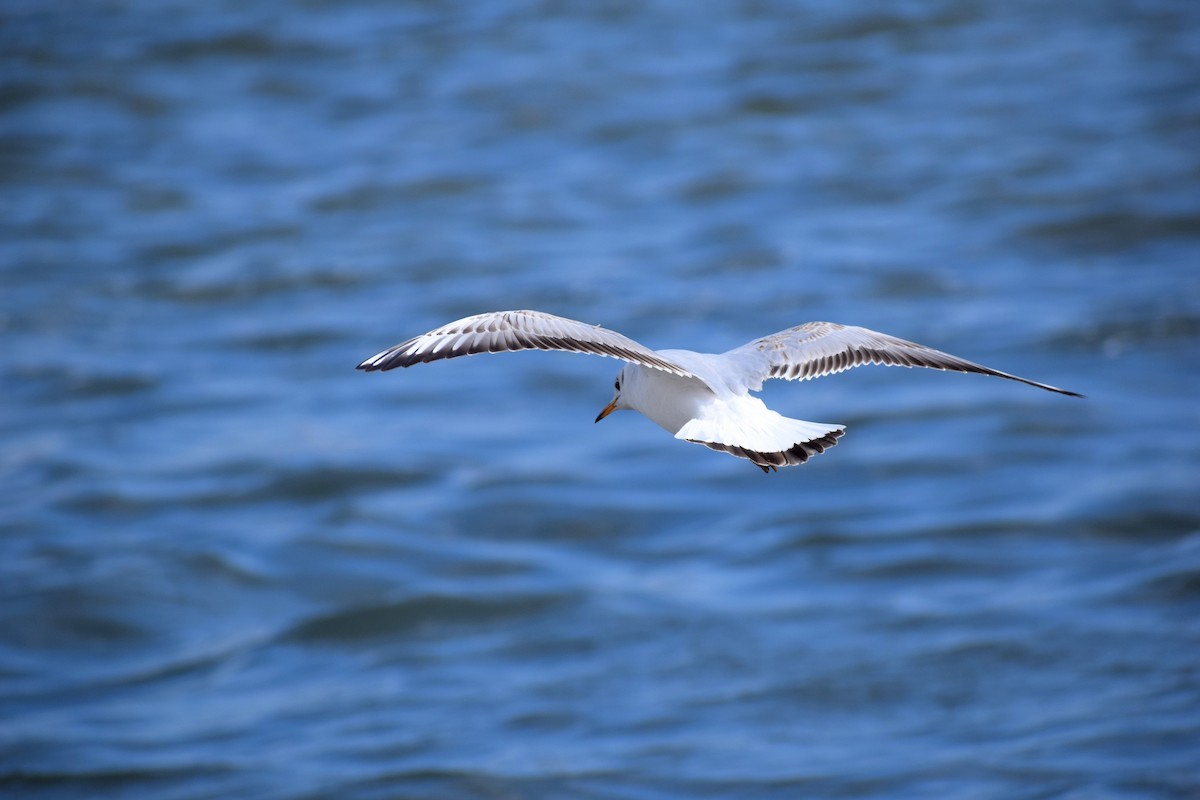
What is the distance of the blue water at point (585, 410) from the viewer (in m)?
12.0

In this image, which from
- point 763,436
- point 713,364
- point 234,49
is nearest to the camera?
point 763,436

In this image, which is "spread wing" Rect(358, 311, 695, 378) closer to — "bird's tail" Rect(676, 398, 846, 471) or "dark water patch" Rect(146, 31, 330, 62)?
"bird's tail" Rect(676, 398, 846, 471)

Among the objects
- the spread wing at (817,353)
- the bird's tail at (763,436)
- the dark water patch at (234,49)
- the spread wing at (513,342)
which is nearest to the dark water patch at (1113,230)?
the dark water patch at (234,49)

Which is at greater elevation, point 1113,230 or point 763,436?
point 1113,230

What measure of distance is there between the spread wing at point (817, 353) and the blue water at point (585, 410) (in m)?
5.16

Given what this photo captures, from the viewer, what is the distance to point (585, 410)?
16969 millimetres

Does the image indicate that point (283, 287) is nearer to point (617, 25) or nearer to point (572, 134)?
Answer: point (572, 134)

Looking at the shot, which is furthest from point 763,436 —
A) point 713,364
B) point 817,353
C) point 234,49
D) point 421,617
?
point 234,49

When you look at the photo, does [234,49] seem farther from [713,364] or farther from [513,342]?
[513,342]

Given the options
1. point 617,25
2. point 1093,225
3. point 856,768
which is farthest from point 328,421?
point 617,25

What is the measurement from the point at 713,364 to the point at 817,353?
1.56 ft

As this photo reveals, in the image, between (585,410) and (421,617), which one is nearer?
(421,617)

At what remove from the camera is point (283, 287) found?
1986 centimetres

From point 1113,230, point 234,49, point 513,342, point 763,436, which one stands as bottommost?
point 763,436
